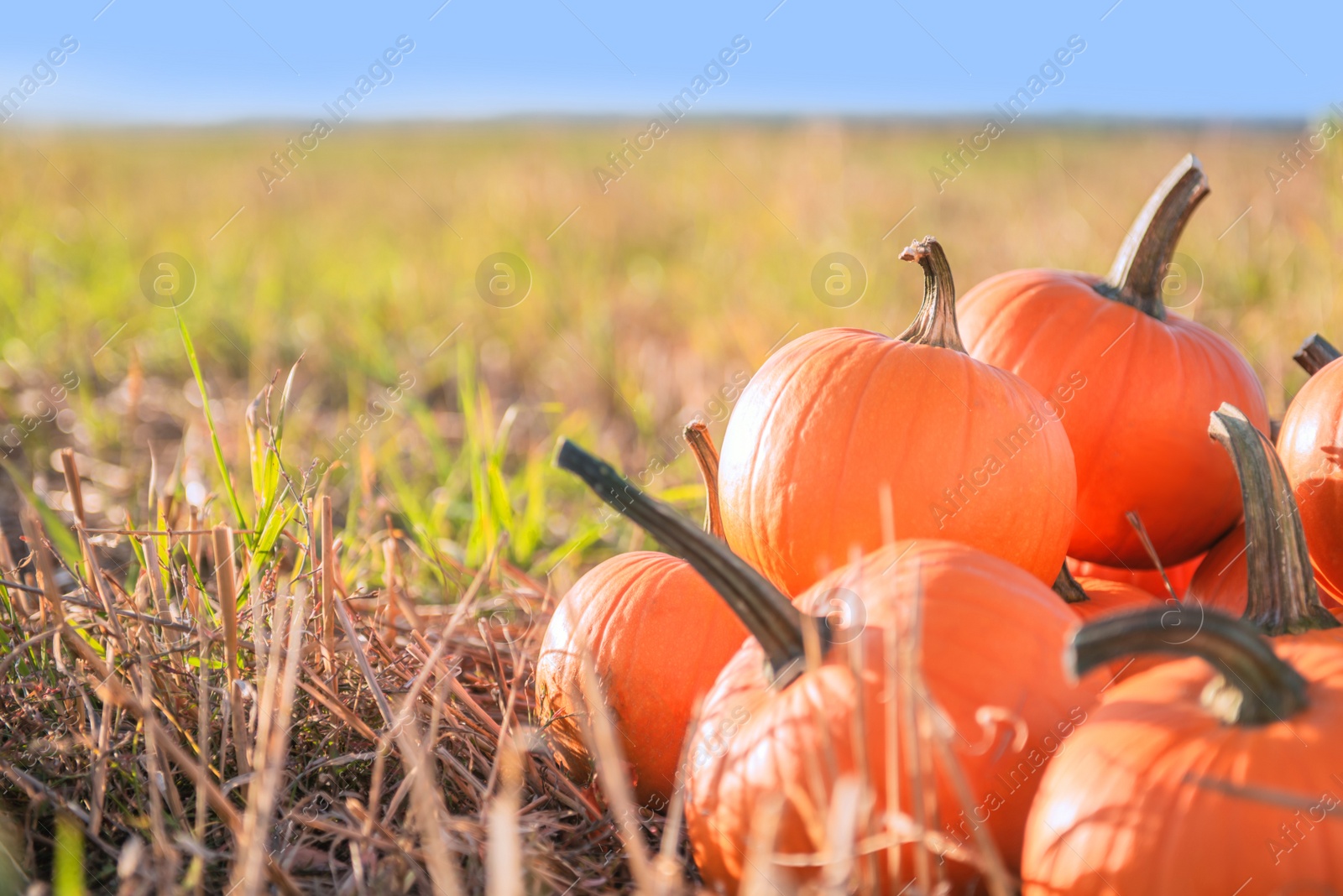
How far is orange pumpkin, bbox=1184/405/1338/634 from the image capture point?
55.0 inches

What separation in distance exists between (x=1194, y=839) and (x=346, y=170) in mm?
18204

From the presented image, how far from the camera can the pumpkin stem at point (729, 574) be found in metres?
1.34

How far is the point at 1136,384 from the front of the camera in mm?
1887

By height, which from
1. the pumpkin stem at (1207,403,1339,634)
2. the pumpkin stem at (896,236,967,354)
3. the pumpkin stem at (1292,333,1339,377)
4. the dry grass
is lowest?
the dry grass

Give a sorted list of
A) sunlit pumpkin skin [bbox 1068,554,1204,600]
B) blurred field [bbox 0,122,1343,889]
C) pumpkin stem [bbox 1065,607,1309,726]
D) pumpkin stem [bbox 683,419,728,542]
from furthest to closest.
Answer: blurred field [bbox 0,122,1343,889], sunlit pumpkin skin [bbox 1068,554,1204,600], pumpkin stem [bbox 683,419,728,542], pumpkin stem [bbox 1065,607,1309,726]

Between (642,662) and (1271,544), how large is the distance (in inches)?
37.4

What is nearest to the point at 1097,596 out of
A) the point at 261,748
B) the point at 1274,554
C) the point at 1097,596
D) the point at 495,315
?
the point at 1097,596

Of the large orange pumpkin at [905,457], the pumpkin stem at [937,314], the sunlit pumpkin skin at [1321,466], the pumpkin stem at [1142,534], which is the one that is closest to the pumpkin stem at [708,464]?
the large orange pumpkin at [905,457]

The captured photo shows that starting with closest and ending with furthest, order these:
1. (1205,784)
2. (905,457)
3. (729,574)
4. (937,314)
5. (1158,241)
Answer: (1205,784) → (729,574) → (905,457) → (937,314) → (1158,241)

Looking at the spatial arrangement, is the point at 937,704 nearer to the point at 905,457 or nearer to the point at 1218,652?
the point at 1218,652

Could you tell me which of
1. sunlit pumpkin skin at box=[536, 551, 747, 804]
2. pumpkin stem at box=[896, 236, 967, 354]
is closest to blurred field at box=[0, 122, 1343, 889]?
sunlit pumpkin skin at box=[536, 551, 747, 804]

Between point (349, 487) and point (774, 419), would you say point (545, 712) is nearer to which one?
point (774, 419)

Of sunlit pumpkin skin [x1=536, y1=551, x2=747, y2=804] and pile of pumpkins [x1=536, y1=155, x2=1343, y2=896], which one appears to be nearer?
pile of pumpkins [x1=536, y1=155, x2=1343, y2=896]

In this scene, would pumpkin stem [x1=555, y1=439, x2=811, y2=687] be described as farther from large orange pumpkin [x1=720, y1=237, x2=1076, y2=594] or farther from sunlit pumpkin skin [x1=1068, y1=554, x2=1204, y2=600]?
sunlit pumpkin skin [x1=1068, y1=554, x2=1204, y2=600]
